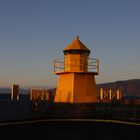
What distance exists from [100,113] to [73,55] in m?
6.67

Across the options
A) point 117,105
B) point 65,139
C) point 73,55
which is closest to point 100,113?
point 117,105

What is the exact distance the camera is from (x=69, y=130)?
2245cm

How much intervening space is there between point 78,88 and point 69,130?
10.8m

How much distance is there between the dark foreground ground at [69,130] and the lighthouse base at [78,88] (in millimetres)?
6805

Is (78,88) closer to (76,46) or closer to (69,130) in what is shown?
(76,46)

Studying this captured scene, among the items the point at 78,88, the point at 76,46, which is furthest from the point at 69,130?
the point at 76,46

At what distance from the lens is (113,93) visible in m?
39.7

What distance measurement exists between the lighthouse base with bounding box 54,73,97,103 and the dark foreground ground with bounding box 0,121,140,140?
6.80 meters

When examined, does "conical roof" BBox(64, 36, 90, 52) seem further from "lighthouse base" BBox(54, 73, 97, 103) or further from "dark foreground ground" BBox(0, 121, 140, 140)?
"dark foreground ground" BBox(0, 121, 140, 140)

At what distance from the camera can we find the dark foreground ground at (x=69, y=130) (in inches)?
779

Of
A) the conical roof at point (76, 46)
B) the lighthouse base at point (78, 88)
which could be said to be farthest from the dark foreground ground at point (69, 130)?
the conical roof at point (76, 46)

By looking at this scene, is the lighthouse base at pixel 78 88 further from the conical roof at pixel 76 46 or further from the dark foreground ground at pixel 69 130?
the dark foreground ground at pixel 69 130

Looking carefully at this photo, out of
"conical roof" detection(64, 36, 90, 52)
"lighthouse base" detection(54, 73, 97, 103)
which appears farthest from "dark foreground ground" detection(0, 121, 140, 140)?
"conical roof" detection(64, 36, 90, 52)

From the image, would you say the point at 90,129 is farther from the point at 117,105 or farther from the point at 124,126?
the point at 117,105
